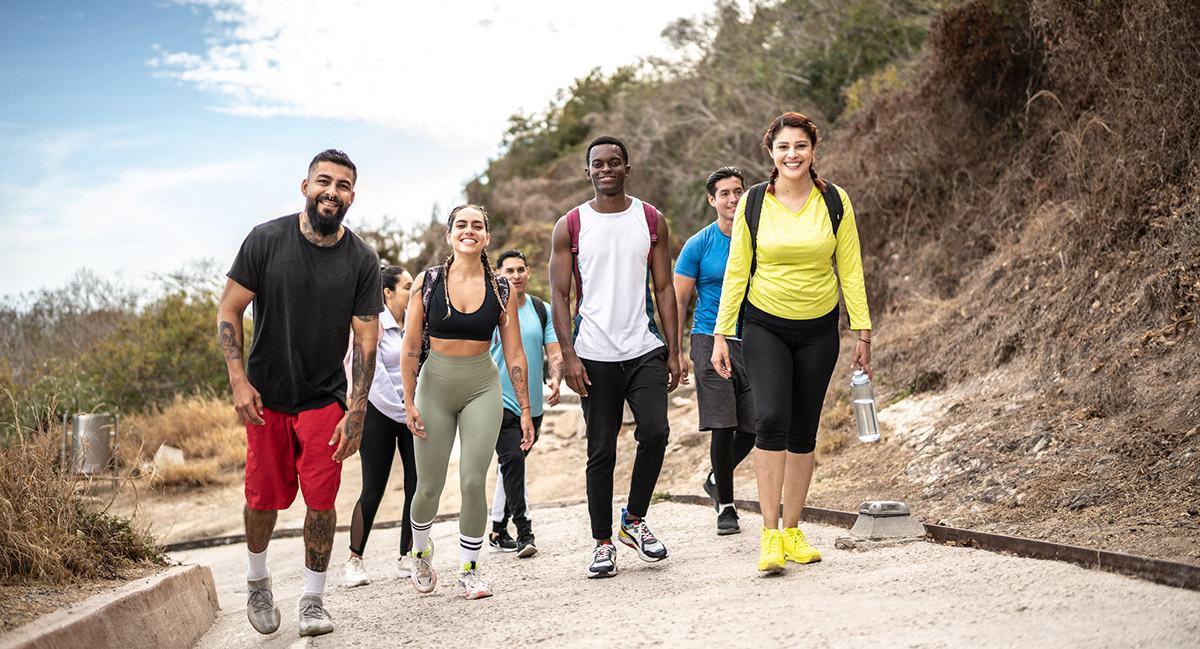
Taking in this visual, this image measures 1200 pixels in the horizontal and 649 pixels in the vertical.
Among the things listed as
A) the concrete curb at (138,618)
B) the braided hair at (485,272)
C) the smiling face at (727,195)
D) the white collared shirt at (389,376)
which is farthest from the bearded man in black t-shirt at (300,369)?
the smiling face at (727,195)

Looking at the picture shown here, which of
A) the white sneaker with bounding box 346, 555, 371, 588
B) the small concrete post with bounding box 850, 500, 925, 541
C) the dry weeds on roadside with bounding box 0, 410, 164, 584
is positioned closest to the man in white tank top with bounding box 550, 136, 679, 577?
the small concrete post with bounding box 850, 500, 925, 541

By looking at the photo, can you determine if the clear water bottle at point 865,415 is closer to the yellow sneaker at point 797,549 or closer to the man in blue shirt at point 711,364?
the man in blue shirt at point 711,364

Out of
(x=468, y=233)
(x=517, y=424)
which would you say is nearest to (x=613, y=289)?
(x=468, y=233)

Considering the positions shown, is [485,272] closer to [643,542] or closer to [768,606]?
[643,542]

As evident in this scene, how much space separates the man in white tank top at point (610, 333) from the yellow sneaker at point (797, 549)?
31.7 inches

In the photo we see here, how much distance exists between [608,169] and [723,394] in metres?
1.97

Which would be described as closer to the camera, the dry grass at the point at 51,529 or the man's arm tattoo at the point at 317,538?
the dry grass at the point at 51,529

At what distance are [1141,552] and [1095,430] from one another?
A: 8.46ft

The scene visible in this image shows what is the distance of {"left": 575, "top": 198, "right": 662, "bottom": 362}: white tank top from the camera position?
546 centimetres

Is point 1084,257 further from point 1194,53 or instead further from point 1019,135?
point 1019,135

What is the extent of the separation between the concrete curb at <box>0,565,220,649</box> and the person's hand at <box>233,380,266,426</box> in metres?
0.98

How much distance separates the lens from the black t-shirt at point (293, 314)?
4.88 m

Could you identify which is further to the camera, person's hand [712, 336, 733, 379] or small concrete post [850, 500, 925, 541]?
small concrete post [850, 500, 925, 541]

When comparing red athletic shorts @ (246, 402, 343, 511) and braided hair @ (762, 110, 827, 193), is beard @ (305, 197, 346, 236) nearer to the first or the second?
red athletic shorts @ (246, 402, 343, 511)
